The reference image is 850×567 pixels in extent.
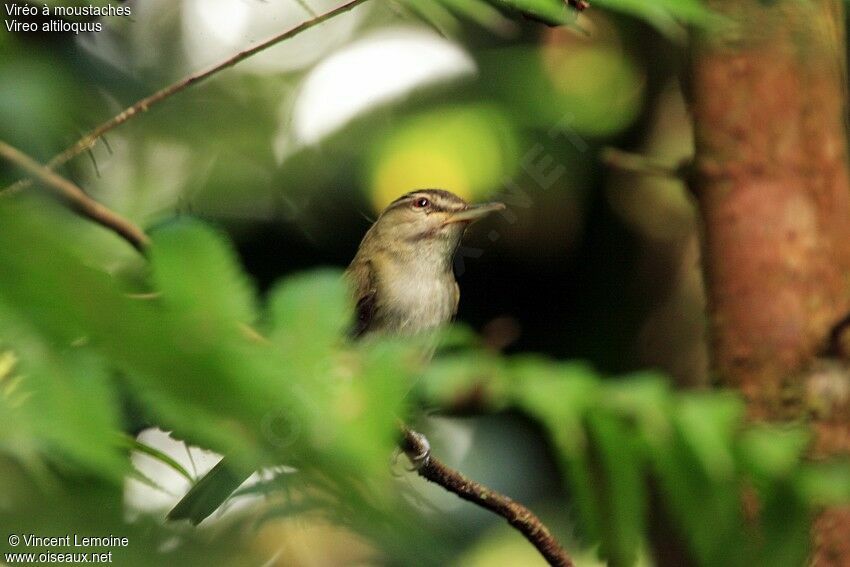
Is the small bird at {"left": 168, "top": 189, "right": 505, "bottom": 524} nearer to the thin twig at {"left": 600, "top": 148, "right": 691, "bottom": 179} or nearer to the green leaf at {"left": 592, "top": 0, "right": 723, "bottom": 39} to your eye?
the thin twig at {"left": 600, "top": 148, "right": 691, "bottom": 179}

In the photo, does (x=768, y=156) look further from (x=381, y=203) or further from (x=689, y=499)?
(x=689, y=499)

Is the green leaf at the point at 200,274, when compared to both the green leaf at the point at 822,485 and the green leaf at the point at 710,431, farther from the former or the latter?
the green leaf at the point at 822,485

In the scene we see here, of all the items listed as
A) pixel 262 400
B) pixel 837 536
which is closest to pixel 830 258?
pixel 837 536

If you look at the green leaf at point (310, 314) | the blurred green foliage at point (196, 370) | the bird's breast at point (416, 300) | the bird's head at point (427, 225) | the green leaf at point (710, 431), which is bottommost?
the bird's breast at point (416, 300)

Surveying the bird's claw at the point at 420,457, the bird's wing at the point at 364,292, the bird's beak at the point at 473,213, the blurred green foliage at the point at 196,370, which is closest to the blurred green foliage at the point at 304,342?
the blurred green foliage at the point at 196,370

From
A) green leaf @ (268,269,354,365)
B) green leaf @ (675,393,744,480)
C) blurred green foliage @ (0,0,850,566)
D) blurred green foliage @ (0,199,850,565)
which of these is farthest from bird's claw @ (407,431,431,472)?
green leaf @ (268,269,354,365)

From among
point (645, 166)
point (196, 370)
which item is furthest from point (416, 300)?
point (196, 370)
